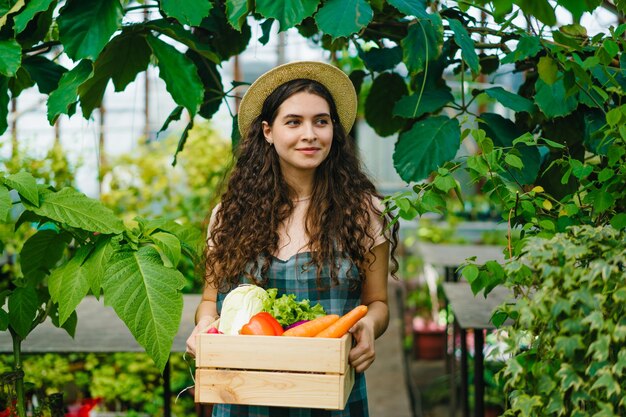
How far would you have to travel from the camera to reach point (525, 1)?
1461 millimetres

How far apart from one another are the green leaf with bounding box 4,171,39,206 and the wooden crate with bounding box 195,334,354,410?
704 millimetres

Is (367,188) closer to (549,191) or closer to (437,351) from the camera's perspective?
(549,191)

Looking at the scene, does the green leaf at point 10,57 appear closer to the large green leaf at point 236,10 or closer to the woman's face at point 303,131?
the large green leaf at point 236,10

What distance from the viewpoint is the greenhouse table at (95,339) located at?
8.64 feet

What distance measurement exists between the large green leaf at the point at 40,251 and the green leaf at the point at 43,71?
1.65 feet

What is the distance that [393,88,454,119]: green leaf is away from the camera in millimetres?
2356

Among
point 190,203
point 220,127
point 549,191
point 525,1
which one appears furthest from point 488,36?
point 220,127

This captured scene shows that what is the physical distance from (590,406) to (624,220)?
1.44 ft

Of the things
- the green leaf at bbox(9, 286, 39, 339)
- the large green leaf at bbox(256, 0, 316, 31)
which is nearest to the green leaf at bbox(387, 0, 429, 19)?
the large green leaf at bbox(256, 0, 316, 31)

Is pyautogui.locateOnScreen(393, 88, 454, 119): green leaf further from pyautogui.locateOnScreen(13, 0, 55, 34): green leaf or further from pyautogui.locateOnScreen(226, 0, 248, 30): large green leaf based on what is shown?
pyautogui.locateOnScreen(13, 0, 55, 34): green leaf

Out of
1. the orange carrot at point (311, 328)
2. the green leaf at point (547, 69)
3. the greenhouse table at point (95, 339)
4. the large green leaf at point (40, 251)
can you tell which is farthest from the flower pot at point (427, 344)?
the orange carrot at point (311, 328)

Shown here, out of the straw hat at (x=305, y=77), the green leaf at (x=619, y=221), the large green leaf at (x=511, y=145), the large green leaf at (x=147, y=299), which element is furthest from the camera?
the large green leaf at (x=511, y=145)

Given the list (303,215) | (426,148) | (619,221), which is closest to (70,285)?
(303,215)

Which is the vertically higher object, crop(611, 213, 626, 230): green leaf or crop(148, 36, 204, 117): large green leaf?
crop(148, 36, 204, 117): large green leaf
